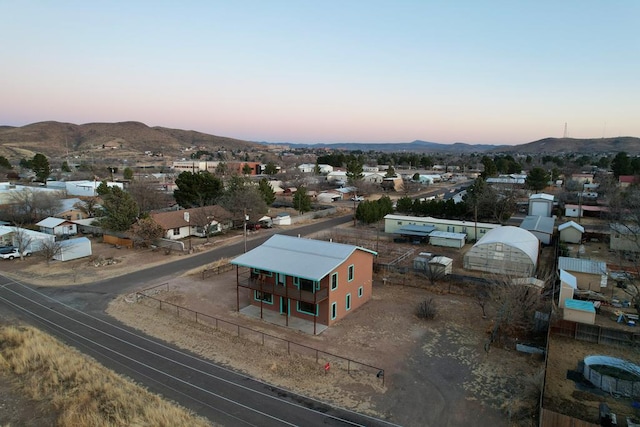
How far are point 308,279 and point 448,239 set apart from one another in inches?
871

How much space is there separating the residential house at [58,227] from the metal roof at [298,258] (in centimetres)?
2976

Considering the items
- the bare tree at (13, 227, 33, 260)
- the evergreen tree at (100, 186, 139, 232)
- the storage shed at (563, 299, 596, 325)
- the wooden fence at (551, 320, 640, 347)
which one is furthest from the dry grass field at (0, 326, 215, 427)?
the evergreen tree at (100, 186, 139, 232)

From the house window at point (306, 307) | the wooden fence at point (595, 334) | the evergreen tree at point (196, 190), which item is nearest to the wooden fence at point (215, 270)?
the house window at point (306, 307)

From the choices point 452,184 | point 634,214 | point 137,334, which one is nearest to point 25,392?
point 137,334

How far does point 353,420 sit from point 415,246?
2634cm

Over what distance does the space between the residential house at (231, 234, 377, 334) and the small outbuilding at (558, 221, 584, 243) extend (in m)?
25.9

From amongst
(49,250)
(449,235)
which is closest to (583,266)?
(449,235)

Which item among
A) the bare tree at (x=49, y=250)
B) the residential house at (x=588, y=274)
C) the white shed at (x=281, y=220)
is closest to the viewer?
the residential house at (x=588, y=274)

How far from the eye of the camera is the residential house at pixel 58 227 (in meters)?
41.2

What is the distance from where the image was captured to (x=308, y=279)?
761 inches

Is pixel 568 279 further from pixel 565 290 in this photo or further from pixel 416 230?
pixel 416 230

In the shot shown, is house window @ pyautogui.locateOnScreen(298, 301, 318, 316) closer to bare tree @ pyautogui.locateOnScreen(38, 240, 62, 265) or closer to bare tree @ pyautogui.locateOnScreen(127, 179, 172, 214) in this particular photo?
bare tree @ pyautogui.locateOnScreen(38, 240, 62, 265)

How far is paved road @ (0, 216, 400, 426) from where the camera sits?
1327 cm

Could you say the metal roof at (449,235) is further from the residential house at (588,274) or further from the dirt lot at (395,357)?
the dirt lot at (395,357)
